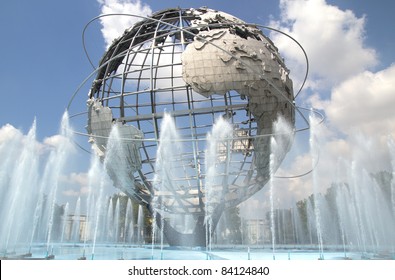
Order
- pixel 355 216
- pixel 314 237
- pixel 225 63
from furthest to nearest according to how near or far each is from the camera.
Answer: pixel 314 237, pixel 355 216, pixel 225 63

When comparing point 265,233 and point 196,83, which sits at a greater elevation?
point 196,83

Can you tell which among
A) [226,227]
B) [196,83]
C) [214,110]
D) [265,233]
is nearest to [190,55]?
[196,83]

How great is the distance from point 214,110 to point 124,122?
3.00m

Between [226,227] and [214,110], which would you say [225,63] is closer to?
[214,110]

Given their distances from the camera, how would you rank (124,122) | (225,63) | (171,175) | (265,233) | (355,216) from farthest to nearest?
1. (265,233)
2. (355,216)
3. (171,175)
4. (124,122)
5. (225,63)

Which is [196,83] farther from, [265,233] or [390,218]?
[265,233]

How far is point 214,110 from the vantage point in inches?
415

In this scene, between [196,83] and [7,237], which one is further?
[7,237]

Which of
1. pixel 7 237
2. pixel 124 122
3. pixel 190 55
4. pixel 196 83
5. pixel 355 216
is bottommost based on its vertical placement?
pixel 7 237

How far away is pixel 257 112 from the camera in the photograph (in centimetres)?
1070

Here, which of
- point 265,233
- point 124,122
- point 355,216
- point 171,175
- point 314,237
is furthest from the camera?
point 265,233

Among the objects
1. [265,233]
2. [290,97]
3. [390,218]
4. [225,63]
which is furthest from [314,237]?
[225,63]

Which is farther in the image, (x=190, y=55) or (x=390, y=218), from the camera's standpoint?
(x=390, y=218)

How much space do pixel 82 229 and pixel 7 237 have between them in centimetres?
2328
